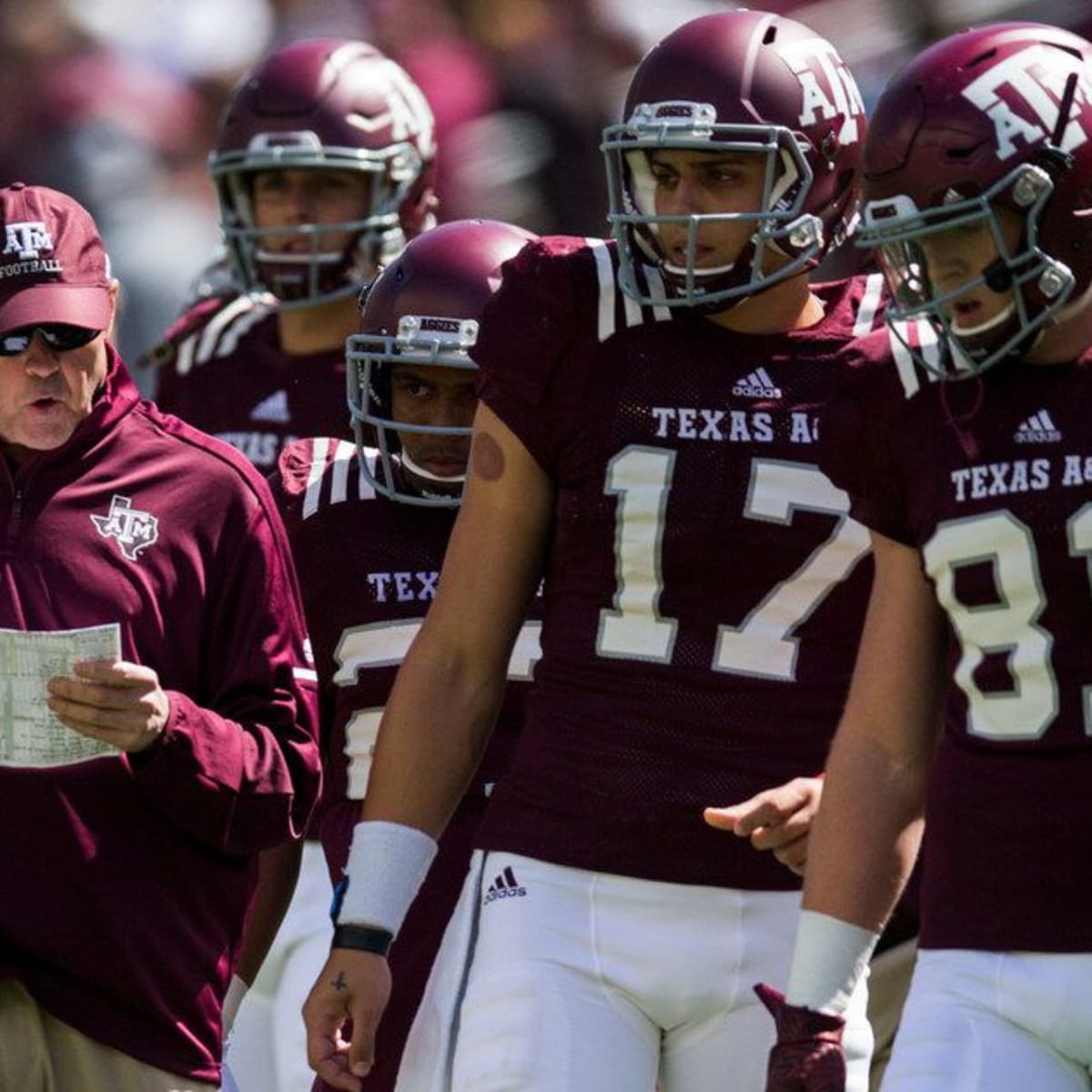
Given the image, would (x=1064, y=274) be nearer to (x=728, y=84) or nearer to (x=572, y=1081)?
(x=728, y=84)

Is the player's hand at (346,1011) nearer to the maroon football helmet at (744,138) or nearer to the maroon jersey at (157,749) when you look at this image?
the maroon jersey at (157,749)

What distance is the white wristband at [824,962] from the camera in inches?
141

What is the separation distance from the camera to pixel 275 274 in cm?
683

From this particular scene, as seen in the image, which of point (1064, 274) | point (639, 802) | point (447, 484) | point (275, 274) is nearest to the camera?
point (1064, 274)

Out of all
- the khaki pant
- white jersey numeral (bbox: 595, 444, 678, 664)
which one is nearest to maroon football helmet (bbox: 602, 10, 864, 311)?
white jersey numeral (bbox: 595, 444, 678, 664)

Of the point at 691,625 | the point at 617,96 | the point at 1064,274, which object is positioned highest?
the point at 1064,274

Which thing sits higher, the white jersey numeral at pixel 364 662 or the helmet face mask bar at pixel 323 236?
the helmet face mask bar at pixel 323 236

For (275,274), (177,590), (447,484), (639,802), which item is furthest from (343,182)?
(639,802)

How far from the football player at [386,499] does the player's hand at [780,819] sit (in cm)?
94

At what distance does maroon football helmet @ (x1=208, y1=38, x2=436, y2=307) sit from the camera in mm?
6832

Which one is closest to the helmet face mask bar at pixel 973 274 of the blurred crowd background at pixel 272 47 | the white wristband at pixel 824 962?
the white wristband at pixel 824 962

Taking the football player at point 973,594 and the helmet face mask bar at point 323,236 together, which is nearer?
the football player at point 973,594

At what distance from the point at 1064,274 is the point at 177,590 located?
138cm

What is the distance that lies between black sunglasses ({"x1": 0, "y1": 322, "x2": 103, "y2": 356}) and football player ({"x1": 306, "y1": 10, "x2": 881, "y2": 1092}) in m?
0.65
